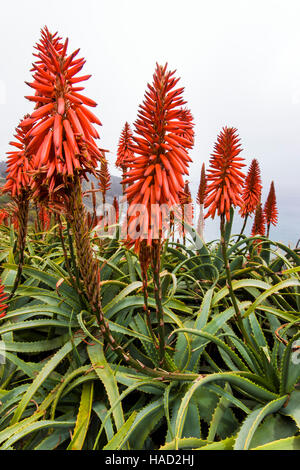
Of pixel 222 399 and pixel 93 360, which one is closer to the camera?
pixel 222 399

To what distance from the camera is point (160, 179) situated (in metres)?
1.26

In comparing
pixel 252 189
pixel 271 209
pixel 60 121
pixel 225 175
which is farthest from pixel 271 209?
pixel 60 121

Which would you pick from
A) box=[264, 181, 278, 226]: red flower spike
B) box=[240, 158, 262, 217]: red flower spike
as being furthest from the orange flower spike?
box=[240, 158, 262, 217]: red flower spike

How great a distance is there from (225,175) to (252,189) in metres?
2.14

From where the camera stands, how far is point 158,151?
133cm

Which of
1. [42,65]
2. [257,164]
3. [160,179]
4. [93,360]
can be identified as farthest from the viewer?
[257,164]

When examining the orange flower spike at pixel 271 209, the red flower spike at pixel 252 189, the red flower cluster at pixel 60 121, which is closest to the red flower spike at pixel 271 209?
the orange flower spike at pixel 271 209

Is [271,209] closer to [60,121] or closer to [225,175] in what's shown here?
[225,175]

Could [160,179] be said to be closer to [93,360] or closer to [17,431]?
[93,360]

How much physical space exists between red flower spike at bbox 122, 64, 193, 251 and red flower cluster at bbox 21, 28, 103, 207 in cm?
22

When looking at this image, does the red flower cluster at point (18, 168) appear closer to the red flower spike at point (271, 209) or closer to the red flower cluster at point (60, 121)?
the red flower cluster at point (60, 121)

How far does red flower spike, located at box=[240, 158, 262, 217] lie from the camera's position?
3629mm
